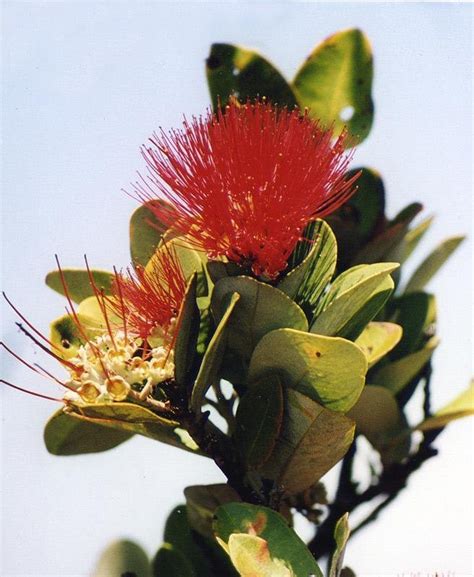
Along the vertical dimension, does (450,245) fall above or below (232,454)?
above

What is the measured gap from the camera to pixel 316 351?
1077 millimetres

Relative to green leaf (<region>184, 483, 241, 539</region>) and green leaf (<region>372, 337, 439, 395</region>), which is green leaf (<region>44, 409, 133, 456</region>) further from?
green leaf (<region>372, 337, 439, 395</region>)

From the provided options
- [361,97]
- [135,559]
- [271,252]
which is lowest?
[135,559]

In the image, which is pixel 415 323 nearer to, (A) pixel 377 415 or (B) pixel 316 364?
(A) pixel 377 415

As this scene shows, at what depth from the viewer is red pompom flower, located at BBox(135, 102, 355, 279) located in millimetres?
1155

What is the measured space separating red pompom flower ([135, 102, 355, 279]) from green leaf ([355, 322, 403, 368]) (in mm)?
265

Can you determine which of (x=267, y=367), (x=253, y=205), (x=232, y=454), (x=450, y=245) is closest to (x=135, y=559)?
(x=232, y=454)

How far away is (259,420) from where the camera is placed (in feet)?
3.93

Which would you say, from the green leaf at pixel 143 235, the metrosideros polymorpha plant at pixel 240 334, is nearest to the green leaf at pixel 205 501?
the metrosideros polymorpha plant at pixel 240 334

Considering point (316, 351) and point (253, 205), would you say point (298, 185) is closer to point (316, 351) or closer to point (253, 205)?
point (253, 205)

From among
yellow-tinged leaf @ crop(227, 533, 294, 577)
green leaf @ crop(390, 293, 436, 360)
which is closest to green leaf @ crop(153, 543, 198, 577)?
yellow-tinged leaf @ crop(227, 533, 294, 577)

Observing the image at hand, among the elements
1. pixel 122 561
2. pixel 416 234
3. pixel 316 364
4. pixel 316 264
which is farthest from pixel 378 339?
pixel 122 561

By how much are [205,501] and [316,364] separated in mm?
442

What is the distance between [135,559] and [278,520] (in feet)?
1.71
